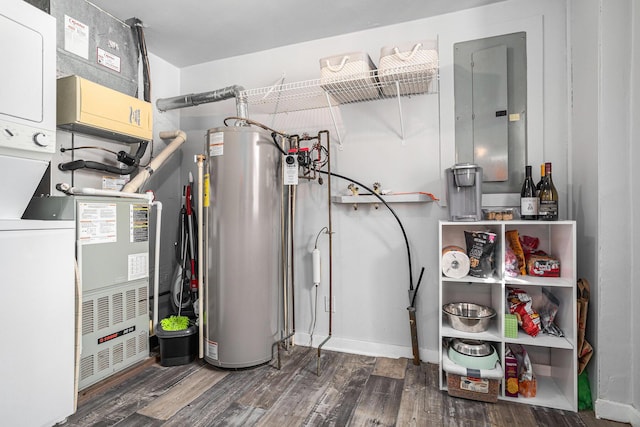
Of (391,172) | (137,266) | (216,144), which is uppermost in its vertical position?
(216,144)

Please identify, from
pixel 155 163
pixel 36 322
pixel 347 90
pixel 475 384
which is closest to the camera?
pixel 36 322

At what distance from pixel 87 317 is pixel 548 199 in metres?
2.73

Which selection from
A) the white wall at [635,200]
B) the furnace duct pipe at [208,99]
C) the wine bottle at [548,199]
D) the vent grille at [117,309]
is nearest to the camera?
the white wall at [635,200]

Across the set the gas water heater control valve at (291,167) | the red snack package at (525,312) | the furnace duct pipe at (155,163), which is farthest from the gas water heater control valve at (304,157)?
the red snack package at (525,312)

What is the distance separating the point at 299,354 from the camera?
2531mm

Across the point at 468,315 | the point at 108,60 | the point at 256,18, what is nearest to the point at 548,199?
the point at 468,315

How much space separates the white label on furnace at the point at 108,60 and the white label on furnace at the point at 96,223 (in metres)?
1.10

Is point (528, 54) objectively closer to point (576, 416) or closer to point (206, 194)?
point (576, 416)

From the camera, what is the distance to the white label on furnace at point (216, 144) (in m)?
2.24

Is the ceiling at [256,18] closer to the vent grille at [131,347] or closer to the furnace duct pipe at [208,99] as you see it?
the furnace duct pipe at [208,99]

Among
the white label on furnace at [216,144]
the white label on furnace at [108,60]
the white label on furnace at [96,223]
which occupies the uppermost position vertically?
the white label on furnace at [108,60]

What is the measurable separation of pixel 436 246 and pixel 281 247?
111 cm

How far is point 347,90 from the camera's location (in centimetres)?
232

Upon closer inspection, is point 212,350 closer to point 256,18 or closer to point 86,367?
point 86,367
